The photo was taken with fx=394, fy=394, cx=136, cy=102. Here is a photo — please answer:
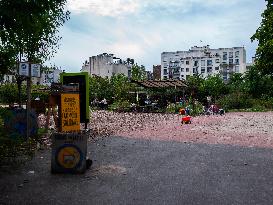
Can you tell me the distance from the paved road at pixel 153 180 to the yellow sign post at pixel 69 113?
0.99m

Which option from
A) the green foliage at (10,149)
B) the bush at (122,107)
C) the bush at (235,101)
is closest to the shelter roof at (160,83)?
the bush at (122,107)

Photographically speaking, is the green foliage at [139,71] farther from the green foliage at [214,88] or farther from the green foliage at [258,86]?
the green foliage at [258,86]

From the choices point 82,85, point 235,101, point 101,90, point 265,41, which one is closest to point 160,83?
point 235,101

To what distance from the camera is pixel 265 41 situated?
38844mm

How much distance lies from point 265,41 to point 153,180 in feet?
113

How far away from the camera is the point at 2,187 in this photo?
7.05 m

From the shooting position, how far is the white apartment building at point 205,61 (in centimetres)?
12325

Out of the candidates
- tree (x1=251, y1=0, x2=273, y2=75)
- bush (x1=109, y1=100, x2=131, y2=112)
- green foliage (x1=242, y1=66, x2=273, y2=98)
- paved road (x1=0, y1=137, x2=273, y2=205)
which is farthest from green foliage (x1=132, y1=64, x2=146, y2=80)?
paved road (x1=0, y1=137, x2=273, y2=205)

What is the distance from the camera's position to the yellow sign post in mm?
9078

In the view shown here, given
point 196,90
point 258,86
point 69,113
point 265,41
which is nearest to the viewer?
point 69,113

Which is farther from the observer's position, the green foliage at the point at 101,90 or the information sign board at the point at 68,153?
the green foliage at the point at 101,90

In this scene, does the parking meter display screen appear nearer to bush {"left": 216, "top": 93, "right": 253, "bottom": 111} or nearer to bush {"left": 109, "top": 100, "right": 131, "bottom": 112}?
bush {"left": 109, "top": 100, "right": 131, "bottom": 112}

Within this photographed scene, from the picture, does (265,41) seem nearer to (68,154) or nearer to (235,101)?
(235,101)

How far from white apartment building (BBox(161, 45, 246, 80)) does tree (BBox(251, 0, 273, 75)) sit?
263ft
